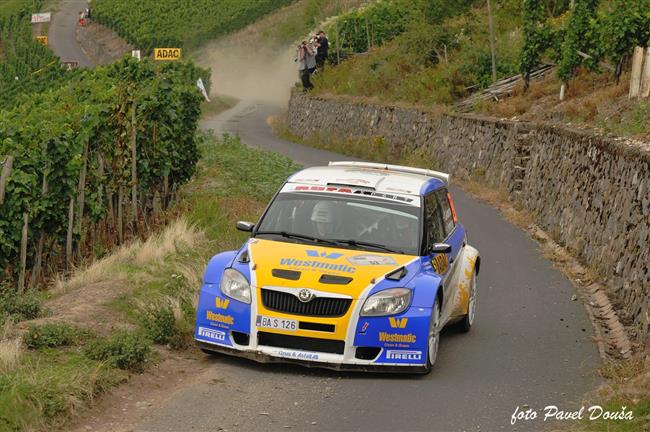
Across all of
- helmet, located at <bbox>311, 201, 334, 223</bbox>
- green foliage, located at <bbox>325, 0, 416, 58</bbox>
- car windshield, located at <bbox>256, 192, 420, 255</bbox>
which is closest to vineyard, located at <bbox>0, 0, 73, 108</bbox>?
green foliage, located at <bbox>325, 0, 416, 58</bbox>

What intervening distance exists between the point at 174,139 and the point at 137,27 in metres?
84.2

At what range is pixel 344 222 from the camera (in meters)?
11.7

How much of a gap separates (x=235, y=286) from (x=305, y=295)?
0.75 meters

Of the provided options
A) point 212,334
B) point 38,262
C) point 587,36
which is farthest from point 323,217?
point 587,36

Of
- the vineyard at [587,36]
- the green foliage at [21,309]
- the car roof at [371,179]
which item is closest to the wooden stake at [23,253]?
the green foliage at [21,309]

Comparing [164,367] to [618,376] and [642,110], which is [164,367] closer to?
[618,376]

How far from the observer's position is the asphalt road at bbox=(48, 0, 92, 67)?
96562 mm

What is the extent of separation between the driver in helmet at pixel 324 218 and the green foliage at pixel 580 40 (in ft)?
63.4

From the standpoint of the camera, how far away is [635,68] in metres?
24.1

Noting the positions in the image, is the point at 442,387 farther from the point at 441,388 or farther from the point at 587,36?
the point at 587,36

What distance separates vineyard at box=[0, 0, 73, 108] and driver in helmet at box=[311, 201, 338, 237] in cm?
3760

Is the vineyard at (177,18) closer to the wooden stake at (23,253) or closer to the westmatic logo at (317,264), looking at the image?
the wooden stake at (23,253)

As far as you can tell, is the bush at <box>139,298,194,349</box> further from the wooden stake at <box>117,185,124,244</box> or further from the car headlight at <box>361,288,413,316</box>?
the wooden stake at <box>117,185,124,244</box>

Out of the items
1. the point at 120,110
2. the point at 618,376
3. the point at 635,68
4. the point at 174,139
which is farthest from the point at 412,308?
the point at 635,68
